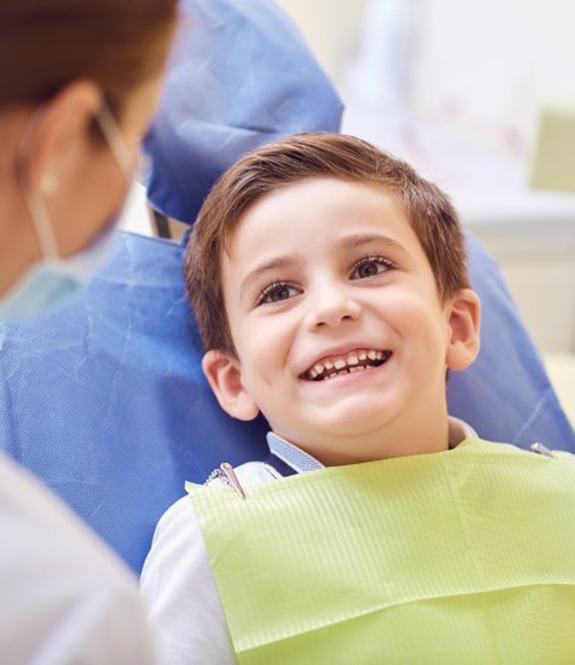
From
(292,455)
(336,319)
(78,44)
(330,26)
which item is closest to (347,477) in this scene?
(292,455)

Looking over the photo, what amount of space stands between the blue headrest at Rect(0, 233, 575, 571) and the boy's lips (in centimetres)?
22

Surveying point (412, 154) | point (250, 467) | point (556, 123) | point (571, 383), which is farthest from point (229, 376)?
point (412, 154)

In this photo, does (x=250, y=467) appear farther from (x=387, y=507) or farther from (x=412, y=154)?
(x=412, y=154)

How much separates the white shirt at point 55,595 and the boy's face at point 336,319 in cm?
46

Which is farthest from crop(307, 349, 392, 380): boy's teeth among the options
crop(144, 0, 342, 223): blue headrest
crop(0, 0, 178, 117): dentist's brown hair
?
crop(0, 0, 178, 117): dentist's brown hair

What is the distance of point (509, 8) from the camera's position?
3.08 m

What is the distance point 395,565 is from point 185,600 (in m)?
0.23

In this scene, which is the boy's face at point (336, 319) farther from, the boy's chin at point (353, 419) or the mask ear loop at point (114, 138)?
the mask ear loop at point (114, 138)

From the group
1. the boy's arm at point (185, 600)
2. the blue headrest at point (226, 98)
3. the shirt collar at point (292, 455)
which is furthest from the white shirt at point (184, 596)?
the blue headrest at point (226, 98)

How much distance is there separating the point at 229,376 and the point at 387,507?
0.27m

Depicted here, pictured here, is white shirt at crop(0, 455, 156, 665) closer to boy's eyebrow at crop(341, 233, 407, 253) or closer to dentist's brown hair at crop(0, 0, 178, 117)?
dentist's brown hair at crop(0, 0, 178, 117)

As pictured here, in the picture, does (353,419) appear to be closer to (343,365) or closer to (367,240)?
(343,365)

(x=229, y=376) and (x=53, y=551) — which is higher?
(x=53, y=551)

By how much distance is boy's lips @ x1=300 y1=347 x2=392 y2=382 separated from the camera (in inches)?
50.8
